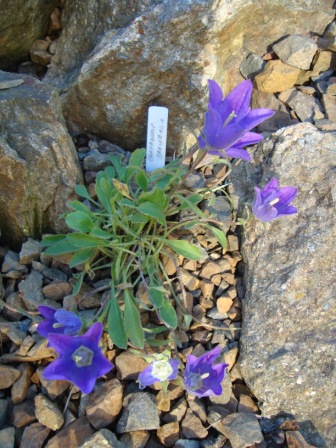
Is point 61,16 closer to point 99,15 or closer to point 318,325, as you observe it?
point 99,15

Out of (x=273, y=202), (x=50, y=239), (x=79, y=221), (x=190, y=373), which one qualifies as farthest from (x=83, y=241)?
(x=273, y=202)

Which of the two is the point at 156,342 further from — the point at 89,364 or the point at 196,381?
the point at 89,364

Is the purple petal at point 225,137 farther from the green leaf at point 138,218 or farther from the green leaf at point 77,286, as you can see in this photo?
the green leaf at point 77,286

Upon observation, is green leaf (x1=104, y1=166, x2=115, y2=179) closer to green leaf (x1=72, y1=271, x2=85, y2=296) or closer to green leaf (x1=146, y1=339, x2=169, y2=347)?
green leaf (x1=72, y1=271, x2=85, y2=296)

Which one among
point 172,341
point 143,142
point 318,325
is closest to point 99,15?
point 143,142

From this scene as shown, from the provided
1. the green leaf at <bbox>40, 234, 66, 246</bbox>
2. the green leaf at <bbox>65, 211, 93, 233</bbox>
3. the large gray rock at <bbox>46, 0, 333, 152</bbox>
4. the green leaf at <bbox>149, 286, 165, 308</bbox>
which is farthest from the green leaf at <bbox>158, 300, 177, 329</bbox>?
the large gray rock at <bbox>46, 0, 333, 152</bbox>

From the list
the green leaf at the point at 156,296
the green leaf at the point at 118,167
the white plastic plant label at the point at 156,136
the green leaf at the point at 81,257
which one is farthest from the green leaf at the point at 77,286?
the white plastic plant label at the point at 156,136
